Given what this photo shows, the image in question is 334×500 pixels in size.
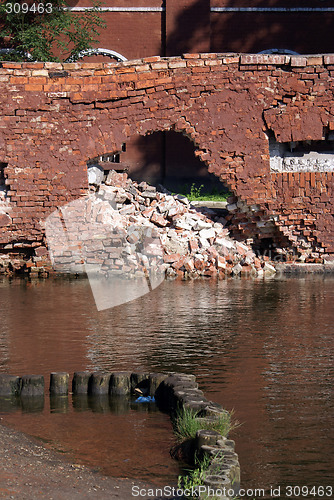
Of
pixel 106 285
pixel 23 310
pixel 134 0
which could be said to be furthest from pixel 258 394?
pixel 134 0

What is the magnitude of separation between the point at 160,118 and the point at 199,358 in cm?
684

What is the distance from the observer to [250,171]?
13344mm

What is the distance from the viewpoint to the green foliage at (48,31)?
1778 centimetres

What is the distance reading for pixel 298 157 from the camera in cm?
1353

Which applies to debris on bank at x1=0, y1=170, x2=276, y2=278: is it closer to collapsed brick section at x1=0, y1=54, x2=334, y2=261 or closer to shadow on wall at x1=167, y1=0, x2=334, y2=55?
collapsed brick section at x1=0, y1=54, x2=334, y2=261

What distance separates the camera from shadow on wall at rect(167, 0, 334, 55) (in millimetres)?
19328

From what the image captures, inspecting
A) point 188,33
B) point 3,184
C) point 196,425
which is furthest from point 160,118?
point 196,425

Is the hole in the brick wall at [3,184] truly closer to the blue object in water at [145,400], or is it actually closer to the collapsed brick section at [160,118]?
the collapsed brick section at [160,118]

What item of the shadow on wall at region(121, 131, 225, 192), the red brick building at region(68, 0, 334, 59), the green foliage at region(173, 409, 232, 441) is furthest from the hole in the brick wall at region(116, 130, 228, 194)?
the green foliage at region(173, 409, 232, 441)

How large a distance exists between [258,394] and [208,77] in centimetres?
819

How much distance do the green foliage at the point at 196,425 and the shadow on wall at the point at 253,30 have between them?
15559mm

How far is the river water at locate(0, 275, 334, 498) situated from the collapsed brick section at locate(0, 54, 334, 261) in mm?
1838

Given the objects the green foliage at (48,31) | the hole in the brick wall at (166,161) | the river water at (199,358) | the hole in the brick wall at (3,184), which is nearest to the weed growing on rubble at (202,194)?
the hole in the brick wall at (166,161)

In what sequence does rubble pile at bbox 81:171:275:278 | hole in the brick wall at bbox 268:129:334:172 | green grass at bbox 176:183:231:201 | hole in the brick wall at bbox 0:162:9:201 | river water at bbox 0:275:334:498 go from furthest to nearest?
green grass at bbox 176:183:231:201 < hole in the brick wall at bbox 268:129:334:172 < hole in the brick wall at bbox 0:162:9:201 < rubble pile at bbox 81:171:275:278 < river water at bbox 0:275:334:498
